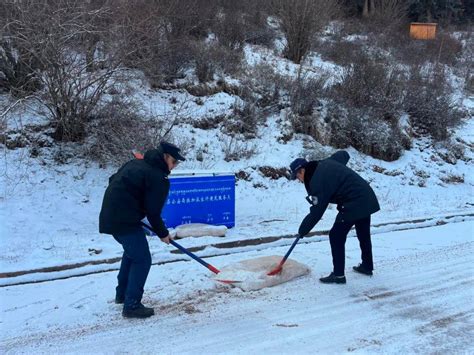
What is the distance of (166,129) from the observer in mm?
10734

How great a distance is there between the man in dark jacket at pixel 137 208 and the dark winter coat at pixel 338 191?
5.18 ft

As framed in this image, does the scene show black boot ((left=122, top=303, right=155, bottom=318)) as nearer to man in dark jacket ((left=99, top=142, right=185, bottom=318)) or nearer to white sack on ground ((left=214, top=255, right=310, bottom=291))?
man in dark jacket ((left=99, top=142, right=185, bottom=318))

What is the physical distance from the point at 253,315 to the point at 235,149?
6977 millimetres

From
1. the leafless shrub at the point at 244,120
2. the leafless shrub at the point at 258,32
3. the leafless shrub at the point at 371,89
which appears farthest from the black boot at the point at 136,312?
the leafless shrub at the point at 258,32

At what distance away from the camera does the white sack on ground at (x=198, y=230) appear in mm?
7086

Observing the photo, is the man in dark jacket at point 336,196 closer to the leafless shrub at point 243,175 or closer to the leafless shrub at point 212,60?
the leafless shrub at point 243,175

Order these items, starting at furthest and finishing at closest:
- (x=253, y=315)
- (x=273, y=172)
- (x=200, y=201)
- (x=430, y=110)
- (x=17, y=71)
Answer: (x=430, y=110) → (x=273, y=172) → (x=17, y=71) → (x=200, y=201) → (x=253, y=315)

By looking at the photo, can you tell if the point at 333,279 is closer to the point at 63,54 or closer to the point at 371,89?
the point at 63,54

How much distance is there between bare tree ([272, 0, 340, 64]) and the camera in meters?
15.5

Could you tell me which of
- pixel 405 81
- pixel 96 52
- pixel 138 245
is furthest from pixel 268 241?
pixel 405 81

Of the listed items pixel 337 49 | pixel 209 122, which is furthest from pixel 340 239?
pixel 337 49

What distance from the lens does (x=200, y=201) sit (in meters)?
7.44

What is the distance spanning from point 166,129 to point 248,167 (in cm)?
199

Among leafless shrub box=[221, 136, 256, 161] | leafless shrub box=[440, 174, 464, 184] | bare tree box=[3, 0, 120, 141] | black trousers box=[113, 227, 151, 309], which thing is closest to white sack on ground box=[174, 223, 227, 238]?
black trousers box=[113, 227, 151, 309]
